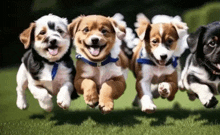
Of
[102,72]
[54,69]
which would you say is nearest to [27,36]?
[54,69]

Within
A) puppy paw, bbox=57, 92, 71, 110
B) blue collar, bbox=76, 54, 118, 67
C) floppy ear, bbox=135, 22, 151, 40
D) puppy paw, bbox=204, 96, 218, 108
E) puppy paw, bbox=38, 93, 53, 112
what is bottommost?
puppy paw, bbox=38, 93, 53, 112

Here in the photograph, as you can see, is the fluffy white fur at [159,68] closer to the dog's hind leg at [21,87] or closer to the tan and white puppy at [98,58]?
the tan and white puppy at [98,58]

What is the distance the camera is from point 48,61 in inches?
131

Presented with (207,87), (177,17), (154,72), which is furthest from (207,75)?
(177,17)

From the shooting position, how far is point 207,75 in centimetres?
338

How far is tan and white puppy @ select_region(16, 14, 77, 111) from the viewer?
3.24 m

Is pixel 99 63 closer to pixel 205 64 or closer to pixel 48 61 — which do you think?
pixel 48 61

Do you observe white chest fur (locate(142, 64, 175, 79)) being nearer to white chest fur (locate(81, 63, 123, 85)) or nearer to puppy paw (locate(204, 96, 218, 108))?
white chest fur (locate(81, 63, 123, 85))

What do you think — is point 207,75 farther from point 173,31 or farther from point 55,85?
point 55,85

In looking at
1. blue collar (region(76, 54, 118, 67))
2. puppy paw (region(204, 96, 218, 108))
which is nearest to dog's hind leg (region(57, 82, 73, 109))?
blue collar (region(76, 54, 118, 67))

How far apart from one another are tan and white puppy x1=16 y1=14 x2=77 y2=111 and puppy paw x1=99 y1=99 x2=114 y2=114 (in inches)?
13.7

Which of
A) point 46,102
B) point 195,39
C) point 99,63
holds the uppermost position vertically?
point 195,39

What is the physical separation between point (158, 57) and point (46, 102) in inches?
49.9

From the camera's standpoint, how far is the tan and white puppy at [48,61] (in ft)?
10.6
